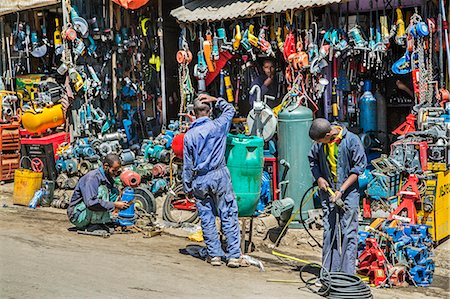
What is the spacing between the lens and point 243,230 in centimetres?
865

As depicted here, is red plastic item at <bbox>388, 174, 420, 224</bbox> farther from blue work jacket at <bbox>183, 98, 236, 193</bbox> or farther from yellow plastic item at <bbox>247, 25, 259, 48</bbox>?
yellow plastic item at <bbox>247, 25, 259, 48</bbox>

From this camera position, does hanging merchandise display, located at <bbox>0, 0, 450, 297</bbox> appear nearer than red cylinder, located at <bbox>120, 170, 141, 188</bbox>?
Yes

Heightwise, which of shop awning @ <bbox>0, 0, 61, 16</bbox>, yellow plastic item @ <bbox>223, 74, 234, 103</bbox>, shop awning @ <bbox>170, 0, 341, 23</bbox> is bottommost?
yellow plastic item @ <bbox>223, 74, 234, 103</bbox>

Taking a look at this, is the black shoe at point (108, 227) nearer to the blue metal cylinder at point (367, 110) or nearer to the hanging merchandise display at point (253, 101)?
the hanging merchandise display at point (253, 101)

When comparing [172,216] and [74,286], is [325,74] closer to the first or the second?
[172,216]

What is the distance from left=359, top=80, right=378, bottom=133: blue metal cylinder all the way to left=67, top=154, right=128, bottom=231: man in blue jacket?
4269 mm

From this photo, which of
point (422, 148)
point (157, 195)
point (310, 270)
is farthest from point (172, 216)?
point (422, 148)

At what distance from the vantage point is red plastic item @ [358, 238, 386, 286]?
24.6 ft

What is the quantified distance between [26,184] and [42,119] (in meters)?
1.23

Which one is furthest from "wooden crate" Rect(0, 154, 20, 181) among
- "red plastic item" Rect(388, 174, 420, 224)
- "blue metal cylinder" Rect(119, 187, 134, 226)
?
"red plastic item" Rect(388, 174, 420, 224)

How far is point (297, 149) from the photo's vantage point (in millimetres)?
10039

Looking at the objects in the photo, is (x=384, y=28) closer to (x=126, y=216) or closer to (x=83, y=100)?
(x=126, y=216)

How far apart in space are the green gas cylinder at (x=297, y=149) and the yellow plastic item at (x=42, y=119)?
4554 mm

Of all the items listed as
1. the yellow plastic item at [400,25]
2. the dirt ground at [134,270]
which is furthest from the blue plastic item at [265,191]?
the yellow plastic item at [400,25]
